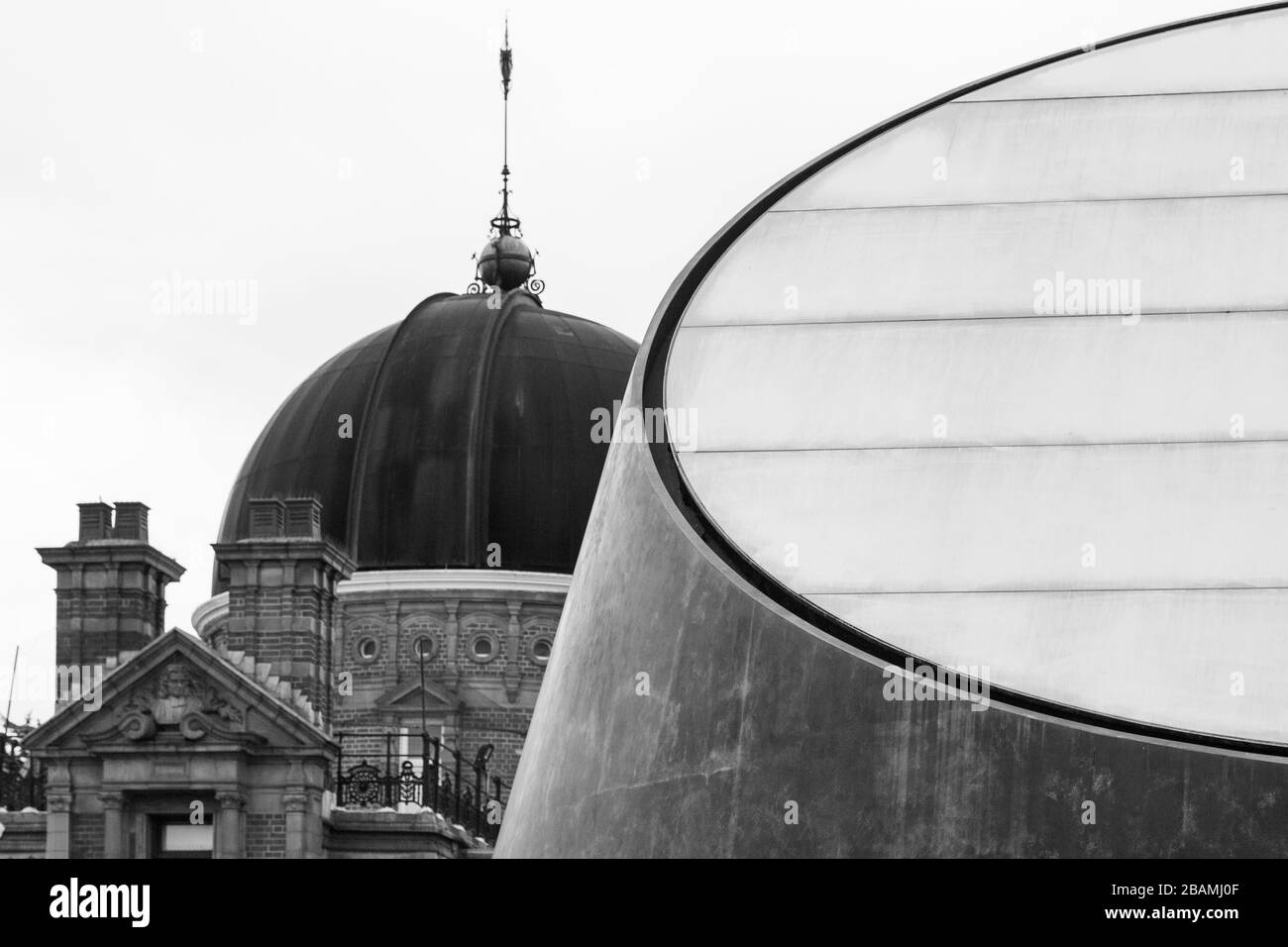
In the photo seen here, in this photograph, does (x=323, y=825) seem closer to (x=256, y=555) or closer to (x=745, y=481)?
(x=256, y=555)

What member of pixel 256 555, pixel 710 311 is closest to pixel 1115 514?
pixel 710 311

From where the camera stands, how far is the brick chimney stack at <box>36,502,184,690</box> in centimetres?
4103

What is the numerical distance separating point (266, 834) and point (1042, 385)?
61.1ft

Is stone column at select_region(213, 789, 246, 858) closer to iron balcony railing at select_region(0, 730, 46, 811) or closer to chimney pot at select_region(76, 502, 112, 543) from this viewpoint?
iron balcony railing at select_region(0, 730, 46, 811)

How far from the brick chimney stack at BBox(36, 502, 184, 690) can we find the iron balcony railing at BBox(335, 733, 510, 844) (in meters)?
3.90

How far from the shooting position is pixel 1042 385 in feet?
71.3

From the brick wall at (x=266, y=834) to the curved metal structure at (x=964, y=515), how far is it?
1539cm

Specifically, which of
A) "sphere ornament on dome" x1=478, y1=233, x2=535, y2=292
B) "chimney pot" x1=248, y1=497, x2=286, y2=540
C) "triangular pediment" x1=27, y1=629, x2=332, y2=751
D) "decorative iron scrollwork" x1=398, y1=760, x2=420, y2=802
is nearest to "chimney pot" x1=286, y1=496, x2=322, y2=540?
"chimney pot" x1=248, y1=497, x2=286, y2=540

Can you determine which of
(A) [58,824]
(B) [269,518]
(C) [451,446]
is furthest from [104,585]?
(C) [451,446]

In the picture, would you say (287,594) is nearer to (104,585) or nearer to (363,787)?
(104,585)

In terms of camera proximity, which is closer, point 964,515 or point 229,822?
point 964,515

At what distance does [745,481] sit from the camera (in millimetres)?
21250
